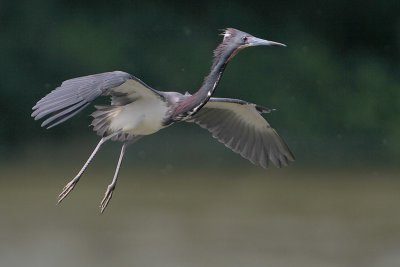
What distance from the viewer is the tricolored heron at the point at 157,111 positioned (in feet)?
21.4

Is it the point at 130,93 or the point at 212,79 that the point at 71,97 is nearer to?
the point at 212,79

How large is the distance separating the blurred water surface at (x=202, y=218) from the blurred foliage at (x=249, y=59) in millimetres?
844

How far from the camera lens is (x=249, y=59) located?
666 inches

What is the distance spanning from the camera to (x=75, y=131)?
53.8ft

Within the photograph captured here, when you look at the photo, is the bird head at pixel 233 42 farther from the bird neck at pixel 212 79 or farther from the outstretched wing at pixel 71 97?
the outstretched wing at pixel 71 97

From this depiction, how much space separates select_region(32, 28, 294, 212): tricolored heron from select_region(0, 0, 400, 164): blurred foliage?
7.61 meters

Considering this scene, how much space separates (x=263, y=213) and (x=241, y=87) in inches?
95.1

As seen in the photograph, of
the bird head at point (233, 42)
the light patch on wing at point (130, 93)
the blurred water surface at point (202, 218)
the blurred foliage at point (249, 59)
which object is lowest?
the blurred water surface at point (202, 218)

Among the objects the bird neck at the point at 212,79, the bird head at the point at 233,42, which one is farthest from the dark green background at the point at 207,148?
the bird head at the point at 233,42

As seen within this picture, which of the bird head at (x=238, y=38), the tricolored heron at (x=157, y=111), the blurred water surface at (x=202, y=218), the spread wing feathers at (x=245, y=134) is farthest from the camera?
the blurred water surface at (x=202, y=218)

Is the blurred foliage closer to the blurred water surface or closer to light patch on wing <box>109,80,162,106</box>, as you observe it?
the blurred water surface

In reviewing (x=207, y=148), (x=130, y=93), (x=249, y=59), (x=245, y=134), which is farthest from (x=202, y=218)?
(x=130, y=93)

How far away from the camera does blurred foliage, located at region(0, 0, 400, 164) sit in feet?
53.3

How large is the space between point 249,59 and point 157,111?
31.0 feet
